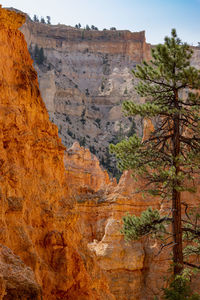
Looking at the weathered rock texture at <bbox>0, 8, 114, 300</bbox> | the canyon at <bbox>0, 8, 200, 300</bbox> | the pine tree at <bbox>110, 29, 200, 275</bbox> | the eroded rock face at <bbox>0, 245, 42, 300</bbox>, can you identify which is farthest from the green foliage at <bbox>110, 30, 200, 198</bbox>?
the eroded rock face at <bbox>0, 245, 42, 300</bbox>

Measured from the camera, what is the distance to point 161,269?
720 inches

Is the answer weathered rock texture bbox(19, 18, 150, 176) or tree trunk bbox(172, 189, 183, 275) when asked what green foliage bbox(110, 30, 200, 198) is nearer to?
tree trunk bbox(172, 189, 183, 275)

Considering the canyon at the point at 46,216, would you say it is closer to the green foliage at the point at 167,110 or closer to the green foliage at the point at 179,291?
the green foliage at the point at 179,291

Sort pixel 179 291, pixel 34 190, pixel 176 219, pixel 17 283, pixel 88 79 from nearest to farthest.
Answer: pixel 17 283, pixel 34 190, pixel 179 291, pixel 176 219, pixel 88 79

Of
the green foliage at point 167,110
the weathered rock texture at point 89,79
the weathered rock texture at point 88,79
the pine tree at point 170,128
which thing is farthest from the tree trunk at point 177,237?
the weathered rock texture at point 88,79

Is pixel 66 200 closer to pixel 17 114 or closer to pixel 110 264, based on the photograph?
pixel 17 114

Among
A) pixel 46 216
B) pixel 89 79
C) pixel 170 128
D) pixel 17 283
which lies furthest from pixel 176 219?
pixel 89 79

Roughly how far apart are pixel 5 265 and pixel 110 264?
616 inches

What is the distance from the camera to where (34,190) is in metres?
8.72

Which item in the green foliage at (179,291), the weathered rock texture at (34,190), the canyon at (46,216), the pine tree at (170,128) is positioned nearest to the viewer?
the canyon at (46,216)

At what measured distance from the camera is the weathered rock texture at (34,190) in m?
7.39

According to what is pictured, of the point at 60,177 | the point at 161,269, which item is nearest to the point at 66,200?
the point at 60,177

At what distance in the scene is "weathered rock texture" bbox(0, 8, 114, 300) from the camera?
7391 millimetres

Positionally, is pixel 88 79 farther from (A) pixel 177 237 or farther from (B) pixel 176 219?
(A) pixel 177 237
